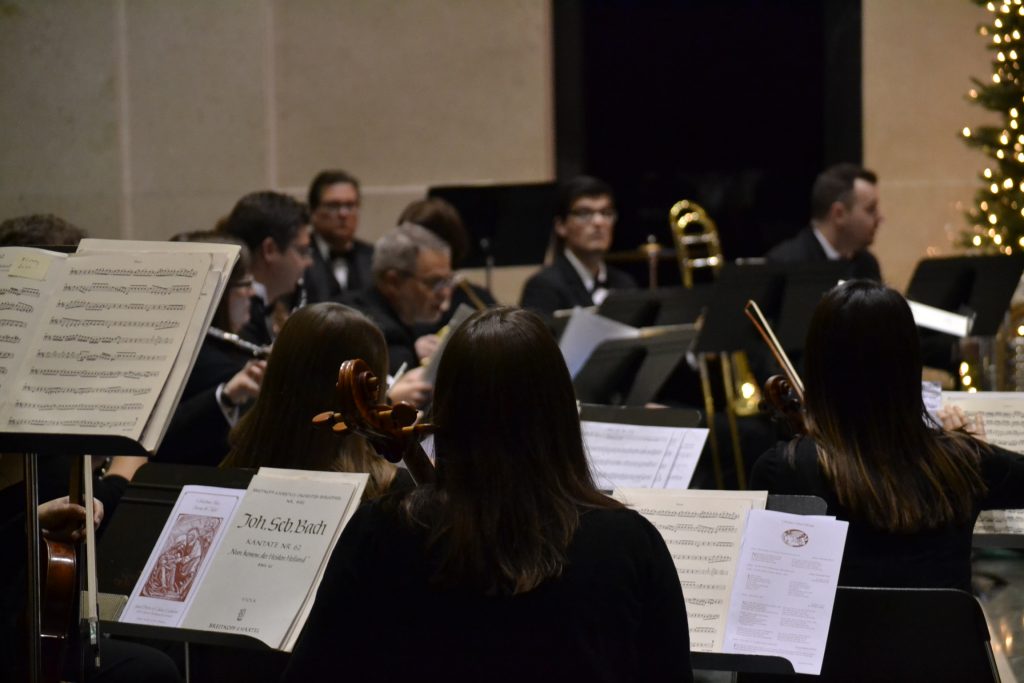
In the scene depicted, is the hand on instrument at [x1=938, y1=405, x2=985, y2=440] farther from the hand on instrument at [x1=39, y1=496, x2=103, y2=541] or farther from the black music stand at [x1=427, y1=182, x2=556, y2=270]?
the black music stand at [x1=427, y1=182, x2=556, y2=270]

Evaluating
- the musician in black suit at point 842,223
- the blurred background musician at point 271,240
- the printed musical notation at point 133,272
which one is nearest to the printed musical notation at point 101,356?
the printed musical notation at point 133,272

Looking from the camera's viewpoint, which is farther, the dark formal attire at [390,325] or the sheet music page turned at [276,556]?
the dark formal attire at [390,325]

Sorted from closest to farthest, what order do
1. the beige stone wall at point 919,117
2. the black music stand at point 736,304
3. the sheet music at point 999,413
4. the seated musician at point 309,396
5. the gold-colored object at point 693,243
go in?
the seated musician at point 309,396
the sheet music at point 999,413
the black music stand at point 736,304
the gold-colored object at point 693,243
the beige stone wall at point 919,117

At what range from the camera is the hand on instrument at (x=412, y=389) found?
4.38 meters

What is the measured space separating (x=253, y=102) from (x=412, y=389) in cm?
354

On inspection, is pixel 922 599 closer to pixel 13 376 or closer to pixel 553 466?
pixel 553 466

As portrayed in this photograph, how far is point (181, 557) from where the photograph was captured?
2.66m

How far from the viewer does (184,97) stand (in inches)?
283

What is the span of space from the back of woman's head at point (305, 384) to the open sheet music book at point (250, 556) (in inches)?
8.1

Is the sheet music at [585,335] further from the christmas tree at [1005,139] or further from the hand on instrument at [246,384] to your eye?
the christmas tree at [1005,139]

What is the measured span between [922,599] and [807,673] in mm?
249

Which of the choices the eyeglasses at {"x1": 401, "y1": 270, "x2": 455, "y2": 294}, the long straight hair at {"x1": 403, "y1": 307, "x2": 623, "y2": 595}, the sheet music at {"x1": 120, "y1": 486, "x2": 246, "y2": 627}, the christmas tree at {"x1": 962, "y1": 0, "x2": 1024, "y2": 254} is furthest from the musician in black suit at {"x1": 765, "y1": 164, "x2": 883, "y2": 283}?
the long straight hair at {"x1": 403, "y1": 307, "x2": 623, "y2": 595}

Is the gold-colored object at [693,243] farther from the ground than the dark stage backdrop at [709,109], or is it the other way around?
the dark stage backdrop at [709,109]

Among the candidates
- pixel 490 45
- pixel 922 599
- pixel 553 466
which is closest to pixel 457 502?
pixel 553 466
